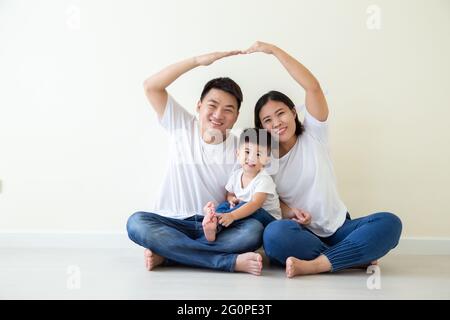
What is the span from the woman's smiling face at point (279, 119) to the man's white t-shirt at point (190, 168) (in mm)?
159

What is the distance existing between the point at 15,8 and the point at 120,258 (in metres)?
1.12

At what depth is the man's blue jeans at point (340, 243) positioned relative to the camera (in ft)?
4.67

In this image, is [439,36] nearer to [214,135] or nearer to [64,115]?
[214,135]

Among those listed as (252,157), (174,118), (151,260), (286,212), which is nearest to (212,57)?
(174,118)

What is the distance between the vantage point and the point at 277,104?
1.62 m

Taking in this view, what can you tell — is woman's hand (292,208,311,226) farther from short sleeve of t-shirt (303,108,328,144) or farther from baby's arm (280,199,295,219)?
short sleeve of t-shirt (303,108,328,144)

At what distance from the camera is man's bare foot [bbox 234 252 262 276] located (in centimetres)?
142

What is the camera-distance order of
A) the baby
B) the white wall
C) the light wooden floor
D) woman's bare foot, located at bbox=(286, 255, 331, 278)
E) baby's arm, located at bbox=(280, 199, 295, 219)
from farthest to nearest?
the white wall
baby's arm, located at bbox=(280, 199, 295, 219)
the baby
woman's bare foot, located at bbox=(286, 255, 331, 278)
the light wooden floor

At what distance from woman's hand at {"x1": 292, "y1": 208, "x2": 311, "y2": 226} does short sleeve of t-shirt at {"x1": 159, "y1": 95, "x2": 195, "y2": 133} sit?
505 mm

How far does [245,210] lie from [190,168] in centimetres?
31

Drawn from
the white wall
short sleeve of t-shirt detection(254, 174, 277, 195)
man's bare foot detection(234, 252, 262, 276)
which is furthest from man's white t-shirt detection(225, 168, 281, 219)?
the white wall

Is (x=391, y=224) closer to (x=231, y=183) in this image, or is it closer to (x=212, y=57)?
(x=231, y=183)

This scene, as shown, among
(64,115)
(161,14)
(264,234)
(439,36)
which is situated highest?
Result: (161,14)
